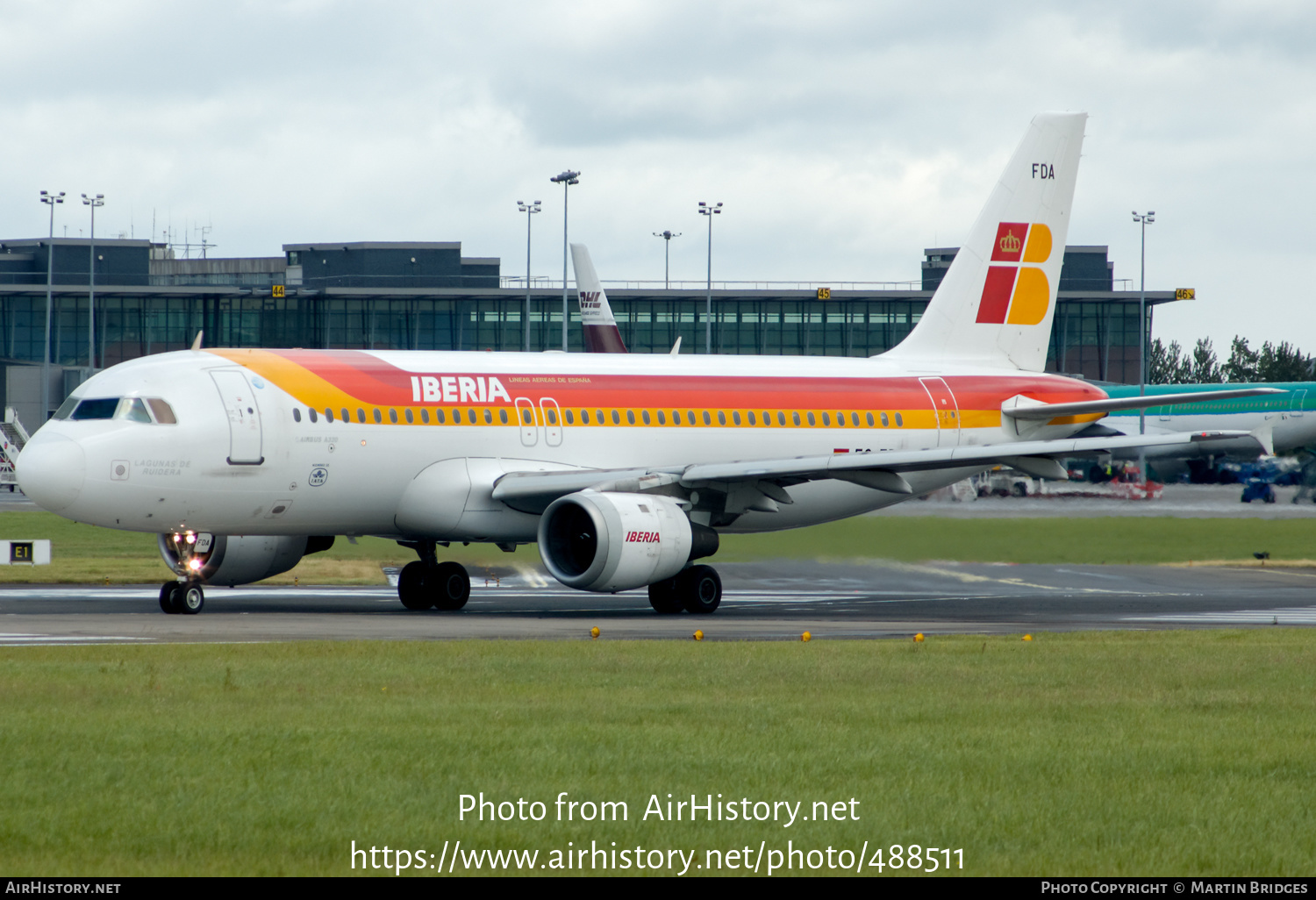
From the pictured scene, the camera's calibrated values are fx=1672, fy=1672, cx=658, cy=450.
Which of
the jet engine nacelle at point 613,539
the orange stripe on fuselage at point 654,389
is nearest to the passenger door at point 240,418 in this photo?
the orange stripe on fuselage at point 654,389

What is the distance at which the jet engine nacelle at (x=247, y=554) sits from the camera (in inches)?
1067

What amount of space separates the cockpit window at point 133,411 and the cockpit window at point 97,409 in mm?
109

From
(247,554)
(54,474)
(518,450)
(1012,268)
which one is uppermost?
(1012,268)

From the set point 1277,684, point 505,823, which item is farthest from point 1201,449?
point 505,823

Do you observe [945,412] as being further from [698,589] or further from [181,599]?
[181,599]

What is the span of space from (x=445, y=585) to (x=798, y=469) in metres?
6.26

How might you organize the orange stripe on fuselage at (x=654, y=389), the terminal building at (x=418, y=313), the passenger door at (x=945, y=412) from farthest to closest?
the terminal building at (x=418, y=313)
the passenger door at (x=945, y=412)
the orange stripe on fuselage at (x=654, y=389)

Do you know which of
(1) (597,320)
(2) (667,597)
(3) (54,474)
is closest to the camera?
(3) (54,474)

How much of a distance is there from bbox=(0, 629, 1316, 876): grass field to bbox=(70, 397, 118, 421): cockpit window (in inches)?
272

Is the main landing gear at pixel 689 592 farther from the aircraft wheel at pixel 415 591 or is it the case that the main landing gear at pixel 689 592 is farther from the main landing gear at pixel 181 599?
the main landing gear at pixel 181 599

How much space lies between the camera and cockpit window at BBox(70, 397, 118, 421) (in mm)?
23906

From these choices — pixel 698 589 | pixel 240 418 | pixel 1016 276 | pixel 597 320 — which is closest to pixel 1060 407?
pixel 1016 276

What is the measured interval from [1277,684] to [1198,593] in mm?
15818

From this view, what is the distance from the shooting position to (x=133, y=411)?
23984 millimetres
